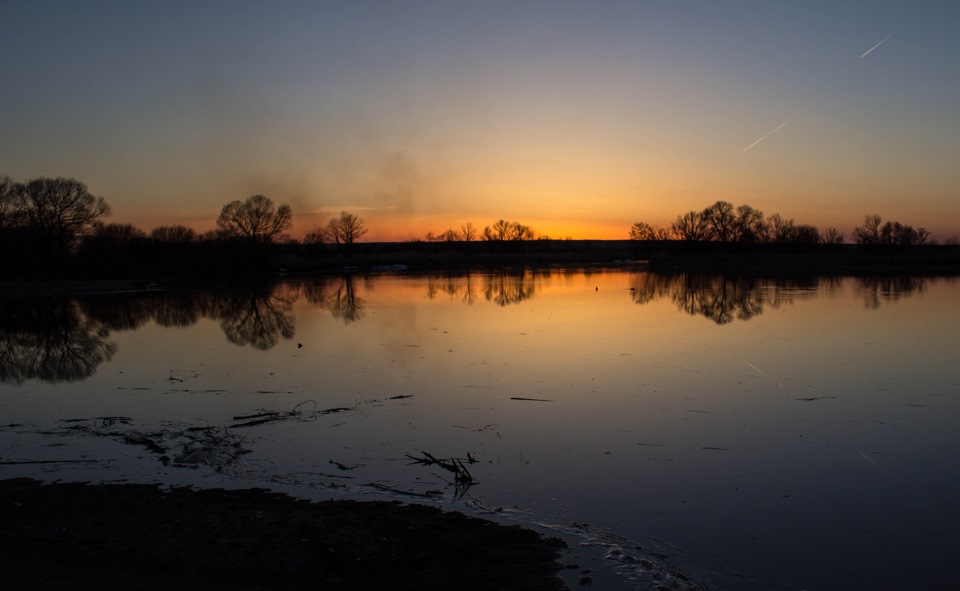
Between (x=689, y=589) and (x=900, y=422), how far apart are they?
5.31m

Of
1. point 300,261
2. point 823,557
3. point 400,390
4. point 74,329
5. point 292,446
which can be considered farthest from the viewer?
point 300,261

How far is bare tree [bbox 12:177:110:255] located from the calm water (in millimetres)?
43279

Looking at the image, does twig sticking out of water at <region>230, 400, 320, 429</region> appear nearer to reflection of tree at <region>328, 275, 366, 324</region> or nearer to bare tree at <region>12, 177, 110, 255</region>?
reflection of tree at <region>328, 275, 366, 324</region>

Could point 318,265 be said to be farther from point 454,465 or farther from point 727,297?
point 454,465

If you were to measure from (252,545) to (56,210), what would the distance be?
60.7 metres

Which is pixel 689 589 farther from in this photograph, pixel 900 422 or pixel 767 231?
pixel 767 231

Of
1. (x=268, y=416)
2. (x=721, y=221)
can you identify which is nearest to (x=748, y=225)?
(x=721, y=221)

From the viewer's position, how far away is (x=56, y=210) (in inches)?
2117

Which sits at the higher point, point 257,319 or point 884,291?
point 884,291

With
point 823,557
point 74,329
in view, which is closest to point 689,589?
point 823,557

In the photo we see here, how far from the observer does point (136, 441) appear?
7.16 meters

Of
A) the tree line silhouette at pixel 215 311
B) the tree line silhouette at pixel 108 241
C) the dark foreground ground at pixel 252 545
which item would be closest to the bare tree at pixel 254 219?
the tree line silhouette at pixel 108 241

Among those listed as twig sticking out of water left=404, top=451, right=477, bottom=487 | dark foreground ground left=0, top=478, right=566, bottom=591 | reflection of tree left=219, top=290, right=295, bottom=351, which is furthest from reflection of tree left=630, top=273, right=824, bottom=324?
dark foreground ground left=0, top=478, right=566, bottom=591

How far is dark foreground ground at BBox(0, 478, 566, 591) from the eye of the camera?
397 cm
